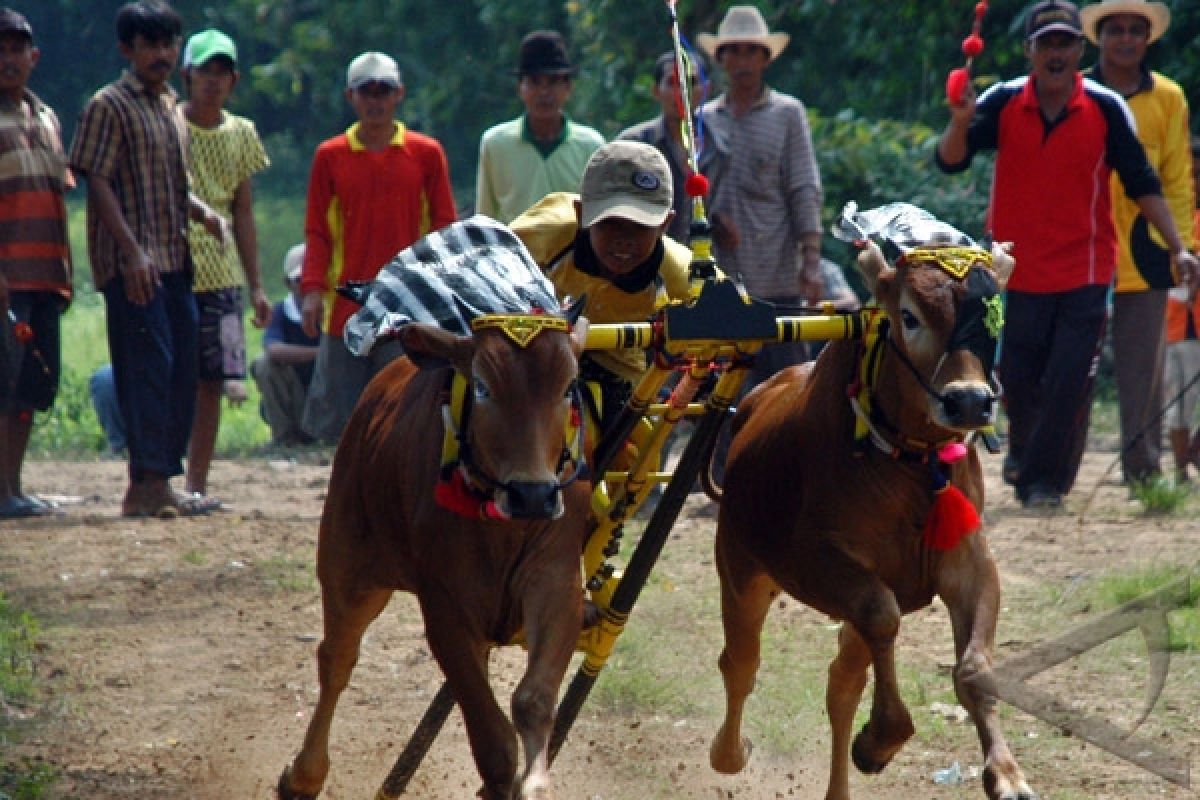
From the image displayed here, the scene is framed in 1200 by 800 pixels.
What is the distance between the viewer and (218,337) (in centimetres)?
1135

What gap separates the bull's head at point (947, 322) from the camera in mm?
5648

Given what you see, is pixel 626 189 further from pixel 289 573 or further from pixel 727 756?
pixel 289 573

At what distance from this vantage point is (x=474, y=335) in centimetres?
570

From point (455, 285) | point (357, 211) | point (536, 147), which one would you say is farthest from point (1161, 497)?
point (455, 285)

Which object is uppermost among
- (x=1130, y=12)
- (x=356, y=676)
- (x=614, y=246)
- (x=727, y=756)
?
(x=1130, y=12)

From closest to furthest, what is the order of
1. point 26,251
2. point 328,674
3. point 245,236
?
point 328,674, point 26,251, point 245,236

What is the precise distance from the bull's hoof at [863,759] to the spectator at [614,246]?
1.30m

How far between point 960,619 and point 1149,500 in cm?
510

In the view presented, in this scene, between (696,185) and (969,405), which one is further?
(696,185)

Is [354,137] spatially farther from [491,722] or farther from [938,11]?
[938,11]

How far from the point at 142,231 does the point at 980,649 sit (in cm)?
611

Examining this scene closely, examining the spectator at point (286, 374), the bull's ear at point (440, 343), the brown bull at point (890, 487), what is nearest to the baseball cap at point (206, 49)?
the spectator at point (286, 374)

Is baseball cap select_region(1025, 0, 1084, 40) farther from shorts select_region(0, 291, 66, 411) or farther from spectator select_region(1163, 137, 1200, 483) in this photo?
shorts select_region(0, 291, 66, 411)

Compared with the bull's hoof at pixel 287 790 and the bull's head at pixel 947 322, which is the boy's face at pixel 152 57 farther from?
the bull's head at pixel 947 322
